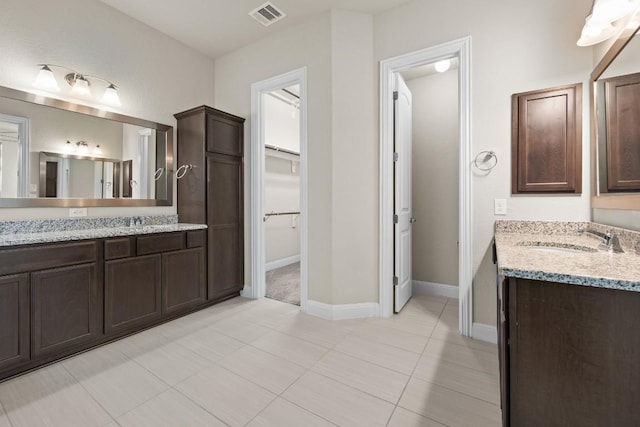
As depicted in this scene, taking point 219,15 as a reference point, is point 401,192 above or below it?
below

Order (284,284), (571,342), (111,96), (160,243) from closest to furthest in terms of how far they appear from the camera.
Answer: (571,342) → (160,243) → (111,96) → (284,284)

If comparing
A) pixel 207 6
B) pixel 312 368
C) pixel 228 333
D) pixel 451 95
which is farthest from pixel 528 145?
pixel 207 6

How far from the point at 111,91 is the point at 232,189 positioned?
4.76ft

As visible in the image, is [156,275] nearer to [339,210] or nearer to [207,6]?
[339,210]

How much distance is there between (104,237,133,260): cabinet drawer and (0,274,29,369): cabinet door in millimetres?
464

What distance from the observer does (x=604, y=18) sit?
1.52m

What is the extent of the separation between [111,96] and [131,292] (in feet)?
6.13

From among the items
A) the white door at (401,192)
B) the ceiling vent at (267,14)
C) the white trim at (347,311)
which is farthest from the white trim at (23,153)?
the white door at (401,192)

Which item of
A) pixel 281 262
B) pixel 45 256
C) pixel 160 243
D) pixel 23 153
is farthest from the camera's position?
pixel 281 262

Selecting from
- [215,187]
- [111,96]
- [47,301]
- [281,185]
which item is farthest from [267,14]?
[47,301]

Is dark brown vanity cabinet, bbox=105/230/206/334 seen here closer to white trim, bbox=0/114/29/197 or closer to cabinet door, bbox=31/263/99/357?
cabinet door, bbox=31/263/99/357

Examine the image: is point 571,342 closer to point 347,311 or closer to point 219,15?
point 347,311

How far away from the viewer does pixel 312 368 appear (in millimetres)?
1870

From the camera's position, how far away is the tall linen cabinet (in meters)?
2.96
